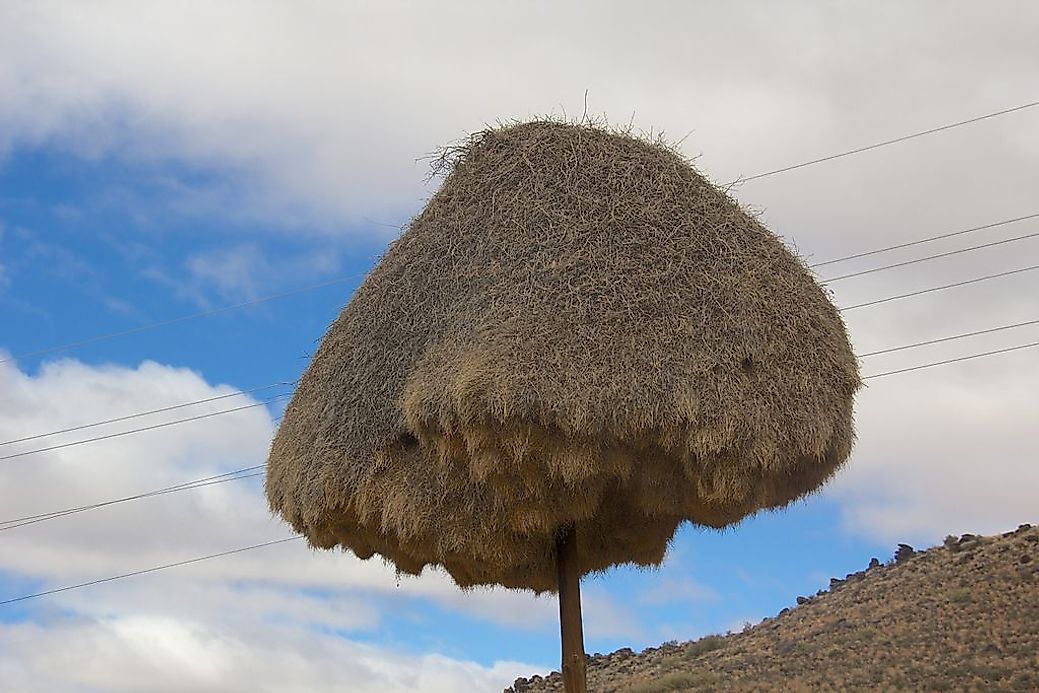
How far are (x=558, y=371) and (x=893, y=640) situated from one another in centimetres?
1674

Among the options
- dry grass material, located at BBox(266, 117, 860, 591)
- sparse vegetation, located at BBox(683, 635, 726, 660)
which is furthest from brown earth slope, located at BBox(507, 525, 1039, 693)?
dry grass material, located at BBox(266, 117, 860, 591)

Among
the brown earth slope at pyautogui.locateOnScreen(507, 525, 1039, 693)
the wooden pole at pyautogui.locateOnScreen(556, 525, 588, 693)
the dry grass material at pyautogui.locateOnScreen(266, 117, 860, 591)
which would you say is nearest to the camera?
the dry grass material at pyautogui.locateOnScreen(266, 117, 860, 591)

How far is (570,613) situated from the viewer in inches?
482

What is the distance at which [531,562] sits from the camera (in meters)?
13.3

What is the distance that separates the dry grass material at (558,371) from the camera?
1045 centimetres

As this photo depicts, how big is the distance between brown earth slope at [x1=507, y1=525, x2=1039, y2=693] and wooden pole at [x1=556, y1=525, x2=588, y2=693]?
37.4 feet

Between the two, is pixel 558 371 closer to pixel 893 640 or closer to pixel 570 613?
pixel 570 613

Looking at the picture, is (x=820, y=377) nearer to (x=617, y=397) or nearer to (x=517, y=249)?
(x=617, y=397)

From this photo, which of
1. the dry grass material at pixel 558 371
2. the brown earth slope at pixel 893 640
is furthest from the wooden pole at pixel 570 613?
the brown earth slope at pixel 893 640

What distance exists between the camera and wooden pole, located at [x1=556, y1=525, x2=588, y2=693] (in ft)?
39.1

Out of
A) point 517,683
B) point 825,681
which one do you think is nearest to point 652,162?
point 825,681

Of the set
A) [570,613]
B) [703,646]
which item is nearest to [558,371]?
[570,613]

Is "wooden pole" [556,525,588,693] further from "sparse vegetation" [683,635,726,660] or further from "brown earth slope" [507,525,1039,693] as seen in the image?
"sparse vegetation" [683,635,726,660]

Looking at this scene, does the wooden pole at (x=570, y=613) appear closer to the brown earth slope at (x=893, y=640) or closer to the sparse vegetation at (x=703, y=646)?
the brown earth slope at (x=893, y=640)
